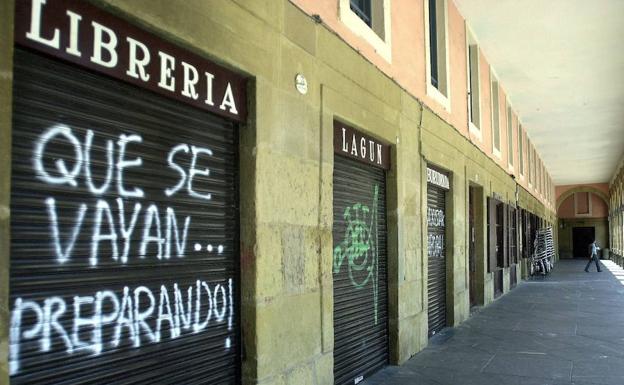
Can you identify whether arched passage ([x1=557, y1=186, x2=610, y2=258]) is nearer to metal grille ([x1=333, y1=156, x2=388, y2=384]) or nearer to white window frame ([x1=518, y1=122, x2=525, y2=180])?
white window frame ([x1=518, y1=122, x2=525, y2=180])

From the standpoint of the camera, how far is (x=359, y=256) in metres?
5.87

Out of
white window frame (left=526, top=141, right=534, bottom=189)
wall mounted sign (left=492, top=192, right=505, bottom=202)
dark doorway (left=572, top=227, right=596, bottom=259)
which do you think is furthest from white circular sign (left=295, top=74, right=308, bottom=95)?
dark doorway (left=572, top=227, right=596, bottom=259)

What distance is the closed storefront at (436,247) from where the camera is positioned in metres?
8.31

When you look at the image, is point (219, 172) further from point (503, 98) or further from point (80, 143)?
point (503, 98)

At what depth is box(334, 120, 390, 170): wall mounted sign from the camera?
17.5 ft

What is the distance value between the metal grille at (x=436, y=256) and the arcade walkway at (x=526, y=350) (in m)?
0.30

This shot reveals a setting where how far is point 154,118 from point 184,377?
157 cm

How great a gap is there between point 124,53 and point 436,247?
6.69m

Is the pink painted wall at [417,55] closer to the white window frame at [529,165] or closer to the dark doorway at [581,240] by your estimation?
the white window frame at [529,165]

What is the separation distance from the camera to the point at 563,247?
42438 millimetres

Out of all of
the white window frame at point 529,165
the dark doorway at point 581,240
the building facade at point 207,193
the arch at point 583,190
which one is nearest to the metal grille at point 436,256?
the building facade at point 207,193

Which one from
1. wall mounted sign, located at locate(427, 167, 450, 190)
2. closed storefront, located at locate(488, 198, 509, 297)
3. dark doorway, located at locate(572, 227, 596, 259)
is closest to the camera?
wall mounted sign, located at locate(427, 167, 450, 190)

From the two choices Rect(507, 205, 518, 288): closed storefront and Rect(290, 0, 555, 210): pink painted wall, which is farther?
Rect(507, 205, 518, 288): closed storefront

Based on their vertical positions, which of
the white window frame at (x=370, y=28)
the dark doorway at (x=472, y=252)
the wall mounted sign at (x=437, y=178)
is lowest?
the dark doorway at (x=472, y=252)
